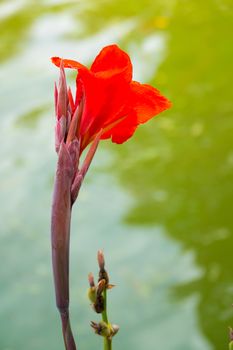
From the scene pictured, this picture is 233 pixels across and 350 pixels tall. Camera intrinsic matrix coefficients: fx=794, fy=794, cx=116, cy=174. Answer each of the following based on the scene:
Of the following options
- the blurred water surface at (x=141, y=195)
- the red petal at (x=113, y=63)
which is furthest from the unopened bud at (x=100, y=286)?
the blurred water surface at (x=141, y=195)

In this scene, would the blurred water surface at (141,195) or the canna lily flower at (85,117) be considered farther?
the blurred water surface at (141,195)

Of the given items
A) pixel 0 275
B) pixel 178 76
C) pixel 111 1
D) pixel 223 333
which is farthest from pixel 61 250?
pixel 111 1

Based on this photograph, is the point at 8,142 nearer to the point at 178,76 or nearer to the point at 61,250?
the point at 178,76

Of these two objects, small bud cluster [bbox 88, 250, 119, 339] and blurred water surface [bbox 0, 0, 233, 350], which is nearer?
small bud cluster [bbox 88, 250, 119, 339]

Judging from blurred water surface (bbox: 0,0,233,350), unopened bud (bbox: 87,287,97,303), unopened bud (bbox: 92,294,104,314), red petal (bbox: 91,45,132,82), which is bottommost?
unopened bud (bbox: 92,294,104,314)

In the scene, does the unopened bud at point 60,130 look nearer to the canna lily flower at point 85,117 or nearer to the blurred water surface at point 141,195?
the canna lily flower at point 85,117

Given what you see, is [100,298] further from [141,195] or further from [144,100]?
[141,195]

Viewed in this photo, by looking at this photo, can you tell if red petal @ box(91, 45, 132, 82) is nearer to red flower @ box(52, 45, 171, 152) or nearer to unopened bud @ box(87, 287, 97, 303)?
red flower @ box(52, 45, 171, 152)

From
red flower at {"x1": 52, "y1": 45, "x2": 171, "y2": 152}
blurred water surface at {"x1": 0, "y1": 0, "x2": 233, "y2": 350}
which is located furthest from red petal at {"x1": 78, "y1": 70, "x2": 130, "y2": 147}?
blurred water surface at {"x1": 0, "y1": 0, "x2": 233, "y2": 350}

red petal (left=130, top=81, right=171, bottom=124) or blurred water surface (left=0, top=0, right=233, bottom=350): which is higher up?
blurred water surface (left=0, top=0, right=233, bottom=350)
